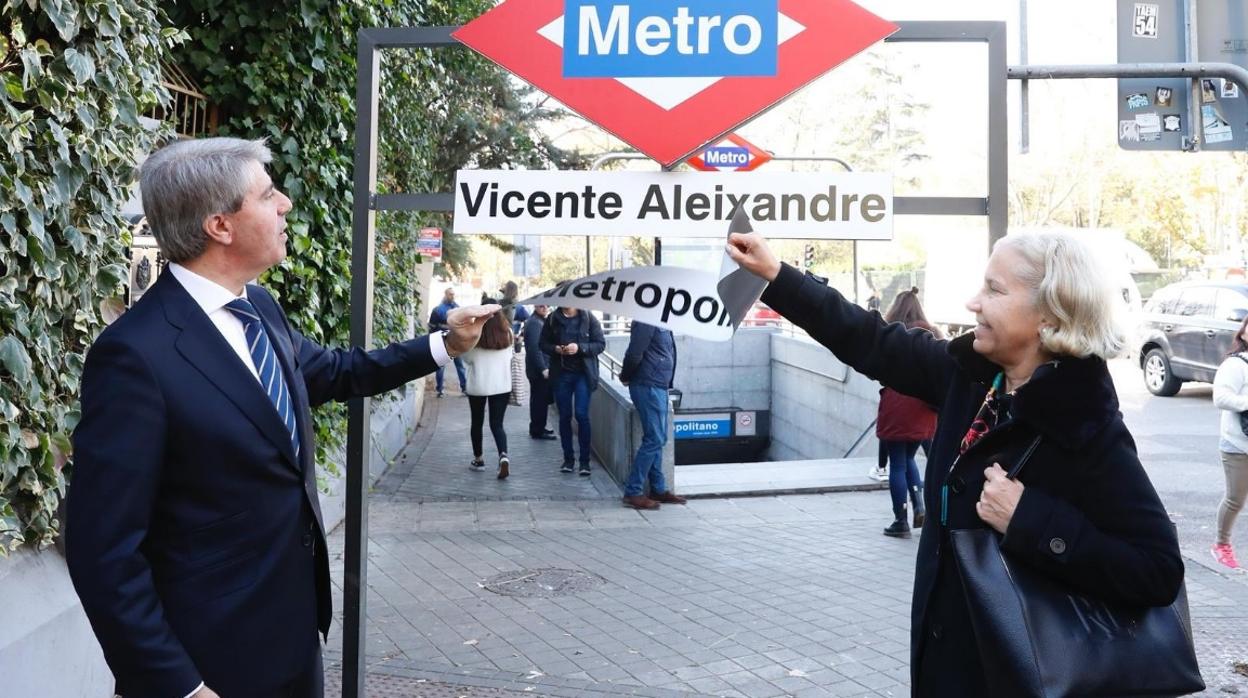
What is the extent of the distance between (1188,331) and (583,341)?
10944 mm

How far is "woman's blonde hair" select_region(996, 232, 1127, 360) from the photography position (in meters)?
2.21

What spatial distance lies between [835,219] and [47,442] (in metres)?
2.77

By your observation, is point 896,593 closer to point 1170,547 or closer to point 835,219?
point 835,219

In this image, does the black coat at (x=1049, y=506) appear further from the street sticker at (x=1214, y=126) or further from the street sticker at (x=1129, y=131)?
the street sticker at (x=1214, y=126)

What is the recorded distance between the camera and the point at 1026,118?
16.4 ft

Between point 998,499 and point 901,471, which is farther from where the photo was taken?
point 901,471

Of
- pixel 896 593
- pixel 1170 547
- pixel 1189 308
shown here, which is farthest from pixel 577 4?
pixel 1189 308

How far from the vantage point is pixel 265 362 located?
2457mm

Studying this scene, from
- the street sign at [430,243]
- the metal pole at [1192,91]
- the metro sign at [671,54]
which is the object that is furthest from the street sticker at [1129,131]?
the street sign at [430,243]

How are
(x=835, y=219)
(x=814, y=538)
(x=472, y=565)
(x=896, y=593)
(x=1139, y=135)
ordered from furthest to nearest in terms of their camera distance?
(x=814, y=538), (x=472, y=565), (x=896, y=593), (x=1139, y=135), (x=835, y=219)

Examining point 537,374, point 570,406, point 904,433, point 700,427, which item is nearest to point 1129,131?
point 904,433

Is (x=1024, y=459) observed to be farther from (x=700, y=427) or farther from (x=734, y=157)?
(x=700, y=427)

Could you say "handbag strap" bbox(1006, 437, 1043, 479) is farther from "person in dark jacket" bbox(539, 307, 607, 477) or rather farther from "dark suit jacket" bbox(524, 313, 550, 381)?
"dark suit jacket" bbox(524, 313, 550, 381)

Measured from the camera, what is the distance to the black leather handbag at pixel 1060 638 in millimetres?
2045
